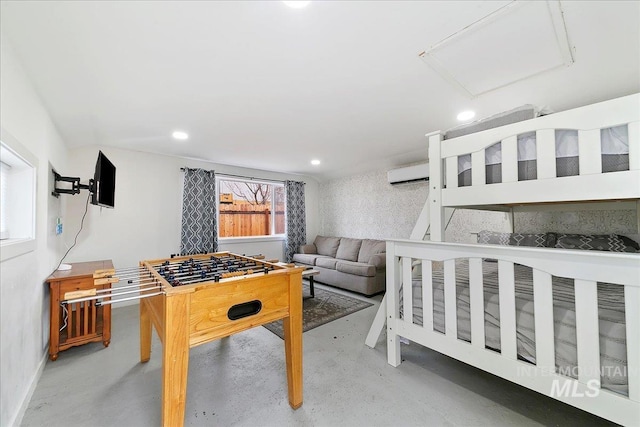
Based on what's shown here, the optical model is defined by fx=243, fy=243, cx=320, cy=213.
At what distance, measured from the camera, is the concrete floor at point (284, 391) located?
1.40 meters

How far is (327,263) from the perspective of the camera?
14.0ft

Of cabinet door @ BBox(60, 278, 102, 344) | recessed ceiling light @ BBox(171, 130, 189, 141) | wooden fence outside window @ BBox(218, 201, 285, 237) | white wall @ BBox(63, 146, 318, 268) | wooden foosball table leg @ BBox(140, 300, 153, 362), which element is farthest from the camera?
wooden fence outside window @ BBox(218, 201, 285, 237)

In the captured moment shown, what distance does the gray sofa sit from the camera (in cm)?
369

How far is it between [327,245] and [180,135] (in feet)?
10.9

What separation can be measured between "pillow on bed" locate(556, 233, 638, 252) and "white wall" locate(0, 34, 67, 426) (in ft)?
14.1

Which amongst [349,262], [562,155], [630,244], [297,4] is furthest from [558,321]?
[349,262]

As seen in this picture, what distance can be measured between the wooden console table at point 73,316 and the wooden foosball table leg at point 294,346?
63.8 inches

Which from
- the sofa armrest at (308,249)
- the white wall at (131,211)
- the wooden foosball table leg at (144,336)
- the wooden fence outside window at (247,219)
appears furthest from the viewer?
the sofa armrest at (308,249)

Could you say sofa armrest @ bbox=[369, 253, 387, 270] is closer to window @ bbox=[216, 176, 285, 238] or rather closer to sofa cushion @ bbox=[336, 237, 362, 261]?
sofa cushion @ bbox=[336, 237, 362, 261]

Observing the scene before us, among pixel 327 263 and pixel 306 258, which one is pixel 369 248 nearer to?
pixel 327 263

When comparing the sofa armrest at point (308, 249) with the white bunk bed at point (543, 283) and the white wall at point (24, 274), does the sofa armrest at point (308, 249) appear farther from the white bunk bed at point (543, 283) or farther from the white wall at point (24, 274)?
the white wall at point (24, 274)

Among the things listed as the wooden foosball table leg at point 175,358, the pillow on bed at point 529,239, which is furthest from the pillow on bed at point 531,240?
the wooden foosball table leg at point 175,358

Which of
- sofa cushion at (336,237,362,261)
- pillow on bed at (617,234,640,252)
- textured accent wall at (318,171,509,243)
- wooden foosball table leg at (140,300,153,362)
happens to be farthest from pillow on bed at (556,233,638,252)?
wooden foosball table leg at (140,300,153,362)

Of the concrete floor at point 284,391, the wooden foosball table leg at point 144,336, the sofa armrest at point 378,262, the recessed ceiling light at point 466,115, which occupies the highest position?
the recessed ceiling light at point 466,115
